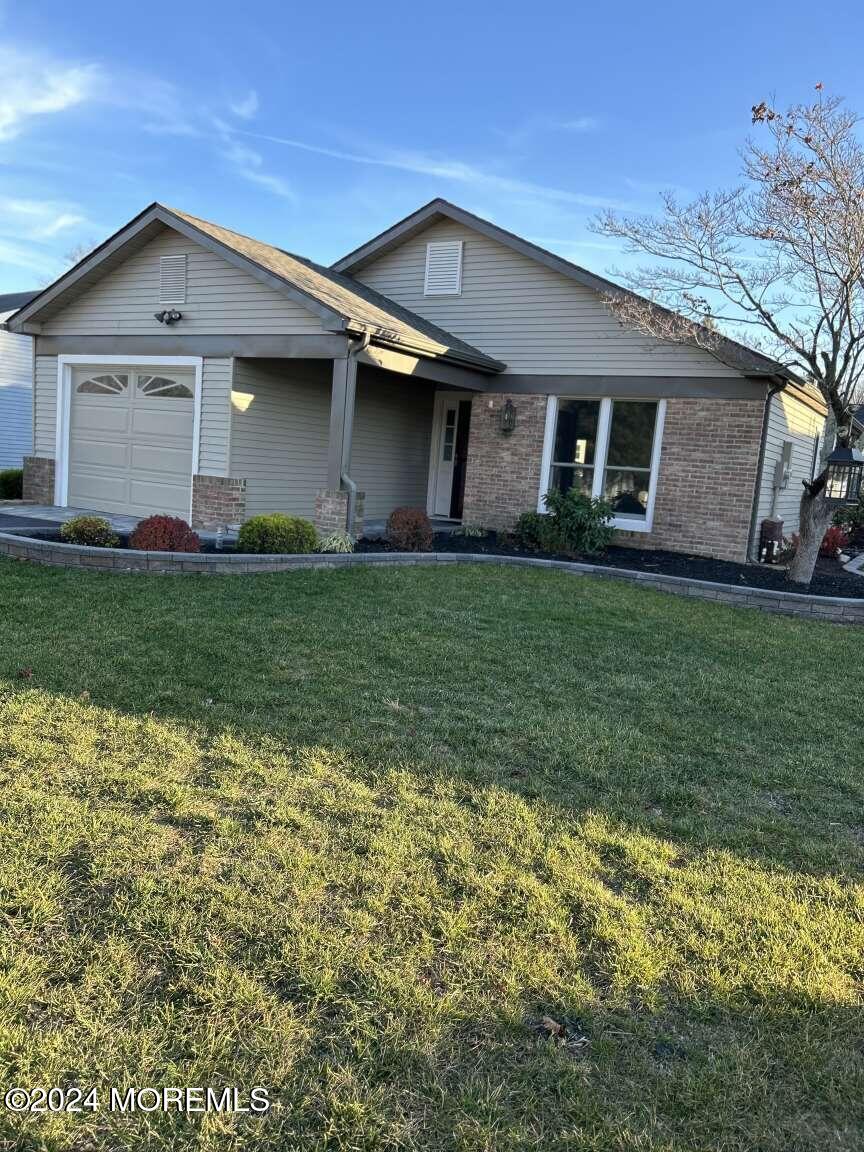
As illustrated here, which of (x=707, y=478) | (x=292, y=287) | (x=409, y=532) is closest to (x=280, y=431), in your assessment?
(x=292, y=287)

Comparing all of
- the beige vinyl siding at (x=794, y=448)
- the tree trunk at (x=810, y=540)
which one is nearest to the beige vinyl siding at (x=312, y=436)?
the beige vinyl siding at (x=794, y=448)

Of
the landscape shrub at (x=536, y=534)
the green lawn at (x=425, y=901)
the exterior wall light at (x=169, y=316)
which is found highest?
the exterior wall light at (x=169, y=316)

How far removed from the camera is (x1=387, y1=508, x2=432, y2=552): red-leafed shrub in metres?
10.2

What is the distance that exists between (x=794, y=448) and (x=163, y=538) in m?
10.5

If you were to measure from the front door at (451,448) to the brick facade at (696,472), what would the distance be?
1.98m

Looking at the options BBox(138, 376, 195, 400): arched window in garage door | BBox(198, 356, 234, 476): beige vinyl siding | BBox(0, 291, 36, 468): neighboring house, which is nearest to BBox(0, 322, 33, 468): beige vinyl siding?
BBox(0, 291, 36, 468): neighboring house

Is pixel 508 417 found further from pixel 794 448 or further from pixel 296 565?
pixel 296 565

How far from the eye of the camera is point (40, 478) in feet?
43.4

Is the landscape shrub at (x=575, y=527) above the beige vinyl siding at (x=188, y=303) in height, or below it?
below

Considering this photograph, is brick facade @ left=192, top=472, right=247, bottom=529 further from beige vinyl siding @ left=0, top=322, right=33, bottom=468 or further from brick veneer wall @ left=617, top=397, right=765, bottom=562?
beige vinyl siding @ left=0, top=322, right=33, bottom=468

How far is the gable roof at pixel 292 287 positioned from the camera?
33.3 ft

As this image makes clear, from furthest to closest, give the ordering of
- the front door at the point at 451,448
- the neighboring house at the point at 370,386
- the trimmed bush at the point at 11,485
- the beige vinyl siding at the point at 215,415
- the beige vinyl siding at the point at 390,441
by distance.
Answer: the front door at the point at 451,448, the trimmed bush at the point at 11,485, the beige vinyl siding at the point at 390,441, the beige vinyl siding at the point at 215,415, the neighboring house at the point at 370,386

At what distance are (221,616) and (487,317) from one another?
27.3 ft

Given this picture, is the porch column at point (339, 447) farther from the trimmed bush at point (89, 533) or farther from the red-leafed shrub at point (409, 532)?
the trimmed bush at point (89, 533)
